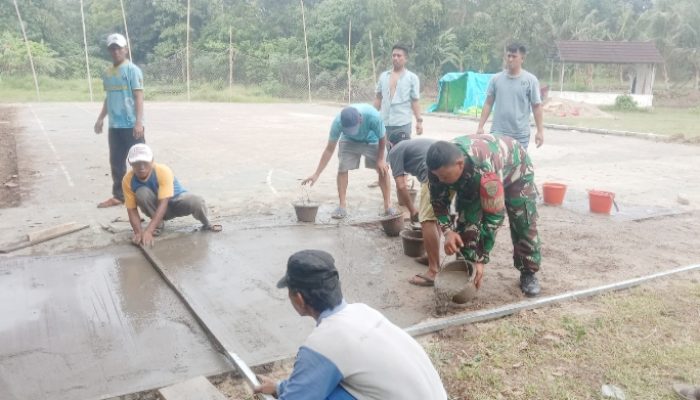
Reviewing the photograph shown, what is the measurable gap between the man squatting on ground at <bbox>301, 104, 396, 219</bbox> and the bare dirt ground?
3.66 metres

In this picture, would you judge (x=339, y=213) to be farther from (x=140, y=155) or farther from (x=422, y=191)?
(x=140, y=155)

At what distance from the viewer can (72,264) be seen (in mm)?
4734

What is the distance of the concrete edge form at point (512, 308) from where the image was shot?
12.1 feet

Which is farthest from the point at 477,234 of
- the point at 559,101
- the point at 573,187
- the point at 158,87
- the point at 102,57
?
the point at 102,57

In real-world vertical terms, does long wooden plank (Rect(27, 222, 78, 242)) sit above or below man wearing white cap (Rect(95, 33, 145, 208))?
below

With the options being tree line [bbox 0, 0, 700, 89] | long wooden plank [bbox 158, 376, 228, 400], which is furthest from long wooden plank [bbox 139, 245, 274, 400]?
tree line [bbox 0, 0, 700, 89]

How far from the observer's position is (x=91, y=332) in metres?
3.59

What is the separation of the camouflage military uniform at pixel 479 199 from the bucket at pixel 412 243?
3.04ft

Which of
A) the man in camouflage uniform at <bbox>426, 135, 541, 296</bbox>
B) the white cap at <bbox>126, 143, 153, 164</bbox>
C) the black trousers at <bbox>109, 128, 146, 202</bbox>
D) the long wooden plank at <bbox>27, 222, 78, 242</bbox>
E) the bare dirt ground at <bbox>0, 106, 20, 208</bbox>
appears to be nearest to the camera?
the man in camouflage uniform at <bbox>426, 135, 541, 296</bbox>

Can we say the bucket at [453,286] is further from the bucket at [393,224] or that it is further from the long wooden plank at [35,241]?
the long wooden plank at [35,241]

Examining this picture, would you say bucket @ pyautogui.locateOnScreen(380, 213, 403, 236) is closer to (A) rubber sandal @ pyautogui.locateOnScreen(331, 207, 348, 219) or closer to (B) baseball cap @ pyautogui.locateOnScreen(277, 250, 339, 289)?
(A) rubber sandal @ pyautogui.locateOnScreen(331, 207, 348, 219)

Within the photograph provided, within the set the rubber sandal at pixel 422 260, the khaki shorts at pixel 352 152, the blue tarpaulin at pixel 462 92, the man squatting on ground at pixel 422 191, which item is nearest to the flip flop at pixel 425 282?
the man squatting on ground at pixel 422 191

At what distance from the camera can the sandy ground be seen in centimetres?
502

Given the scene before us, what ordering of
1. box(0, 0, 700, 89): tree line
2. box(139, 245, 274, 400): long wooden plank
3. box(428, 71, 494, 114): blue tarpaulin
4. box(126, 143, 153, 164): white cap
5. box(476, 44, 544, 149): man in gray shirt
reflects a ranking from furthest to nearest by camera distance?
box(0, 0, 700, 89): tree line → box(428, 71, 494, 114): blue tarpaulin → box(476, 44, 544, 149): man in gray shirt → box(126, 143, 153, 164): white cap → box(139, 245, 274, 400): long wooden plank
